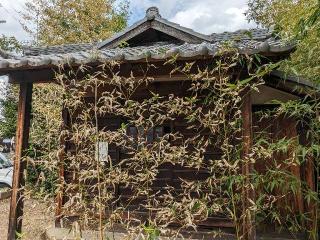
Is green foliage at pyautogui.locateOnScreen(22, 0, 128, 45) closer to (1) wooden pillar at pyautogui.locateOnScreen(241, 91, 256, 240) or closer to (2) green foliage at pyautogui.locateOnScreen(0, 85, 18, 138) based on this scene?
(2) green foliage at pyautogui.locateOnScreen(0, 85, 18, 138)

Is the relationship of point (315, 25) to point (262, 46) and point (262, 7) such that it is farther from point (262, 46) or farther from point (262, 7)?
point (262, 7)

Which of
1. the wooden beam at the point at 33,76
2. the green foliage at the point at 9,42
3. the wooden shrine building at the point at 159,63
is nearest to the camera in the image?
the wooden shrine building at the point at 159,63

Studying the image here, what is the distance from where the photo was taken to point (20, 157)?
4.22 m

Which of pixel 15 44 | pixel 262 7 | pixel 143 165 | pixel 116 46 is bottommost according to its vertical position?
pixel 143 165

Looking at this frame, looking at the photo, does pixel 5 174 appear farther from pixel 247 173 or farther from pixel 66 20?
pixel 247 173

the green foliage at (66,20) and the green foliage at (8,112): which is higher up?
the green foliage at (66,20)

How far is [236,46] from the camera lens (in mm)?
3322

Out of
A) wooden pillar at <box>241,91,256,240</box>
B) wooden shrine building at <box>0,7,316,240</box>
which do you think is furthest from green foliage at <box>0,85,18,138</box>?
wooden pillar at <box>241,91,256,240</box>

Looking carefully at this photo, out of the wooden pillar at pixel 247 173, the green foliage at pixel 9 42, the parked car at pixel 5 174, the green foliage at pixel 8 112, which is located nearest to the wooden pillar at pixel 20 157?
the wooden pillar at pixel 247 173

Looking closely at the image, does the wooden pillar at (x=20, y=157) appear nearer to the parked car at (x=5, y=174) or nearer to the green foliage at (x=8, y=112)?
the parked car at (x=5, y=174)

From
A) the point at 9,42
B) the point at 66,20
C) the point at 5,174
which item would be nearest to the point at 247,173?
the point at 5,174

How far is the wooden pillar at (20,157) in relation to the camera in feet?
13.8

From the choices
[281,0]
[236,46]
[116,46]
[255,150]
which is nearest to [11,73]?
[116,46]

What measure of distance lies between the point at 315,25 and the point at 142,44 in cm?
370
